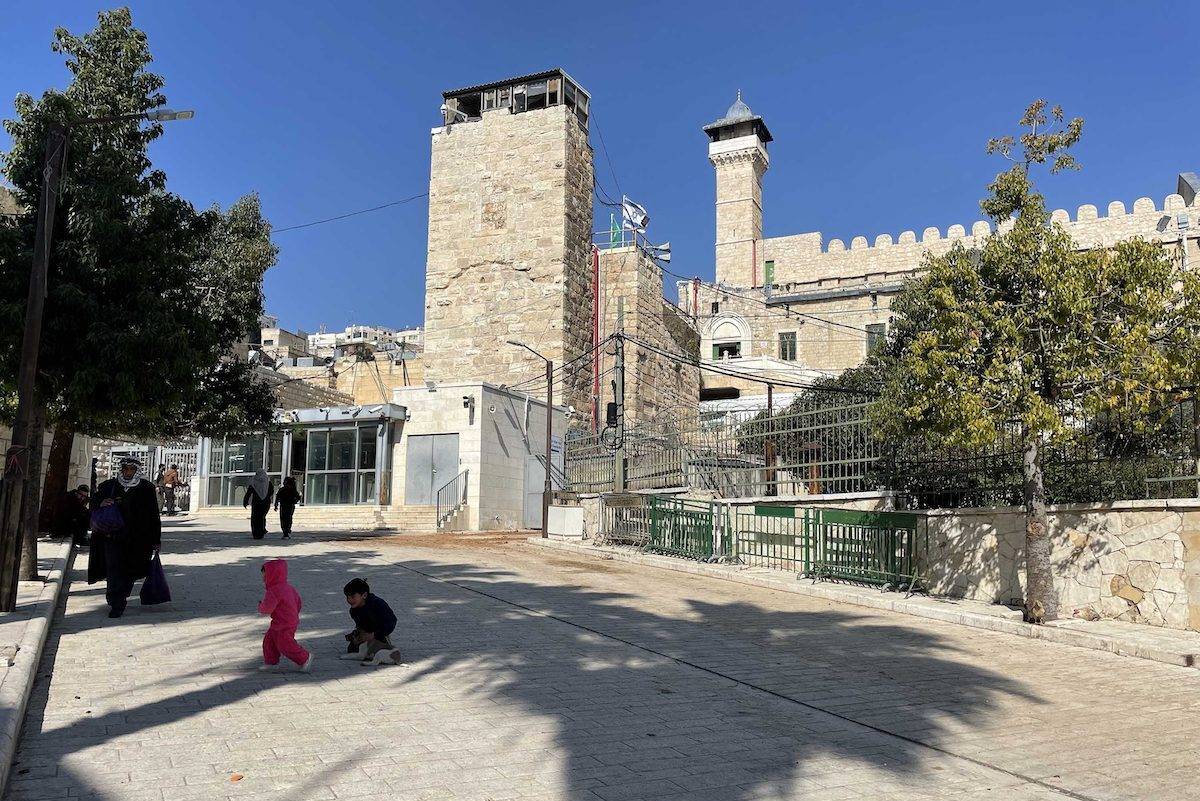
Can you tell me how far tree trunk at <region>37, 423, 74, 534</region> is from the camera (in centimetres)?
1714

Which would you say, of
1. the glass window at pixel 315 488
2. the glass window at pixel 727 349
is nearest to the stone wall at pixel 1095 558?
the glass window at pixel 315 488

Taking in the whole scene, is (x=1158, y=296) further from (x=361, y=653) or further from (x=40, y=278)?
(x=40, y=278)

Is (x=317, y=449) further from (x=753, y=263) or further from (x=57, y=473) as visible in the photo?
(x=753, y=263)

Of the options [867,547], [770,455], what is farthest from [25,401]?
[770,455]

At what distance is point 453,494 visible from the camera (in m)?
27.8

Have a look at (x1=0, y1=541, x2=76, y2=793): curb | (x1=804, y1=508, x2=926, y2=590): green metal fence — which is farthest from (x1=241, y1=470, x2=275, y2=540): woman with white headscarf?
(x1=804, y1=508, x2=926, y2=590): green metal fence

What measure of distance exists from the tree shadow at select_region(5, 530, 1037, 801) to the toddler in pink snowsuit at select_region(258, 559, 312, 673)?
18 cm

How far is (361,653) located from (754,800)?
424cm

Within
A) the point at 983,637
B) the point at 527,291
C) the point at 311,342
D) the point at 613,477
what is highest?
the point at 311,342

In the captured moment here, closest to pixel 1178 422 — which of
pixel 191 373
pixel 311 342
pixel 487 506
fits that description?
pixel 191 373

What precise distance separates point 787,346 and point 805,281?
7.77 meters

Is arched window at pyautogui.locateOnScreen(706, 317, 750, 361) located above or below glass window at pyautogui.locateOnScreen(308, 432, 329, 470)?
above

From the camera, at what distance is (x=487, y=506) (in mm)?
27812

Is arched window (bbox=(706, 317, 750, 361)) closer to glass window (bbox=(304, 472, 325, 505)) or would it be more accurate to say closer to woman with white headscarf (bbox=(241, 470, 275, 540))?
glass window (bbox=(304, 472, 325, 505))
